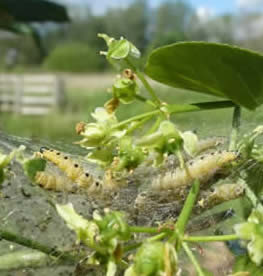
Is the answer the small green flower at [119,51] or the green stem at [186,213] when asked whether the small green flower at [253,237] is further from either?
the small green flower at [119,51]

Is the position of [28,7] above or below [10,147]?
above

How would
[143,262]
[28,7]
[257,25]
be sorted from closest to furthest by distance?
[143,262]
[28,7]
[257,25]

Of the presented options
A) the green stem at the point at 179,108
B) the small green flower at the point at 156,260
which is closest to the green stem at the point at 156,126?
the green stem at the point at 179,108

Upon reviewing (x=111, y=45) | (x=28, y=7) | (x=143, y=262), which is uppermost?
(x=28, y=7)

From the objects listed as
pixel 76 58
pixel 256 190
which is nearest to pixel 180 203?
pixel 256 190

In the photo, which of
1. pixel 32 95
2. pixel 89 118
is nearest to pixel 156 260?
pixel 89 118

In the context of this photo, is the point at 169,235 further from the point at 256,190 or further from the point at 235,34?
the point at 235,34

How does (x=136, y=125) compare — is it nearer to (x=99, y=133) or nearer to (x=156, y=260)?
(x=99, y=133)

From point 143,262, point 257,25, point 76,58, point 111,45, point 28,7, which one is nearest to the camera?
point 143,262
